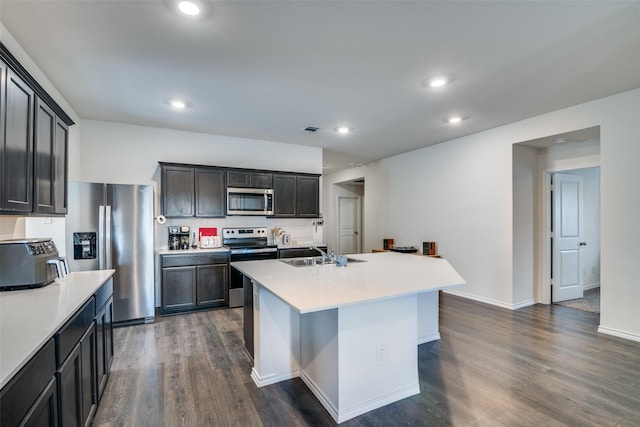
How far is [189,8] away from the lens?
1941 mm

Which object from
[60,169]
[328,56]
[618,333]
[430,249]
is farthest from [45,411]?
[430,249]

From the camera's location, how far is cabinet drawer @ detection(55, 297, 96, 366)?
1398 millimetres

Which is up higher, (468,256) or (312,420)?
(468,256)

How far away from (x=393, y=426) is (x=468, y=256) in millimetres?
3691

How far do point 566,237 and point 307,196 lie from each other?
420 centimetres

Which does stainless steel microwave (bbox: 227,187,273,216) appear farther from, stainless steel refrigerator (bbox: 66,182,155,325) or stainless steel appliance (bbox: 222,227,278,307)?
stainless steel refrigerator (bbox: 66,182,155,325)

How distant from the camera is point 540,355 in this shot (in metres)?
2.91

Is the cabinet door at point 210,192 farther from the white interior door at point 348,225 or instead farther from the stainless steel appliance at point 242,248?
the white interior door at point 348,225

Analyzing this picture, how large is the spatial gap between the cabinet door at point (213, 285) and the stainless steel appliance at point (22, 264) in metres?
2.26

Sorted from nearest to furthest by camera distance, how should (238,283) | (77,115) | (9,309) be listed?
(9,309) < (77,115) < (238,283)

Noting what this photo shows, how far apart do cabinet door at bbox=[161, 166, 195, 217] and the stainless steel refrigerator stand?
0.39 m

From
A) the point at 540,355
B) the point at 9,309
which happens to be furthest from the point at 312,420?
the point at 540,355

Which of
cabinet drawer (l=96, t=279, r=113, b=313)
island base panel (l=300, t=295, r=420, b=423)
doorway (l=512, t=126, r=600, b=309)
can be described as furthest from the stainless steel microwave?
doorway (l=512, t=126, r=600, b=309)

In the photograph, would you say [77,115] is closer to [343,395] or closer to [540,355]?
[343,395]
